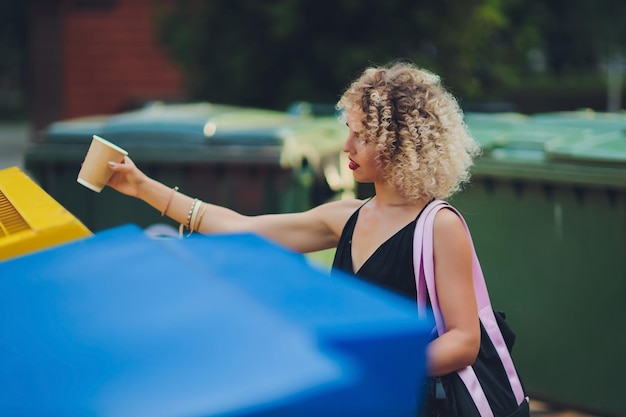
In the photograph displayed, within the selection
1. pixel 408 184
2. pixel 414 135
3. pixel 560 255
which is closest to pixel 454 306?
pixel 408 184

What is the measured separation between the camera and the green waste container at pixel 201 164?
20.2ft

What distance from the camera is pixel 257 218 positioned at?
2889mm

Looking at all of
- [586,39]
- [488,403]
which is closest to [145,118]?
[488,403]

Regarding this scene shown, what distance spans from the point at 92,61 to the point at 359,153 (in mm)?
17333

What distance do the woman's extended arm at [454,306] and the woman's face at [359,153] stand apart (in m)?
0.29

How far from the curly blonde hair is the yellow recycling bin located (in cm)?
73

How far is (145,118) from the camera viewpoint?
6809mm

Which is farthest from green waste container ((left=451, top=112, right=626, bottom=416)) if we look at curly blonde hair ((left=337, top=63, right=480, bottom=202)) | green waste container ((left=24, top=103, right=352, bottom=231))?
curly blonde hair ((left=337, top=63, right=480, bottom=202))

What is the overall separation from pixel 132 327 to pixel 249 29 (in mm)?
11228

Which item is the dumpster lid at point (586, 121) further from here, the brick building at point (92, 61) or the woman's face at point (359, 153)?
the brick building at point (92, 61)

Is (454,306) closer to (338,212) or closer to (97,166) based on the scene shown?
(338,212)

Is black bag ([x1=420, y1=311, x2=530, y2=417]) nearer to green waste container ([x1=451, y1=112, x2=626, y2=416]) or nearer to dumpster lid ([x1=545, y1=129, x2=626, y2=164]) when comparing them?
green waste container ([x1=451, y1=112, x2=626, y2=416])

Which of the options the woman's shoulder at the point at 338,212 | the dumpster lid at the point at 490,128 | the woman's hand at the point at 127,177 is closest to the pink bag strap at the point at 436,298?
the woman's shoulder at the point at 338,212

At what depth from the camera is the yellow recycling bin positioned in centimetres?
209
